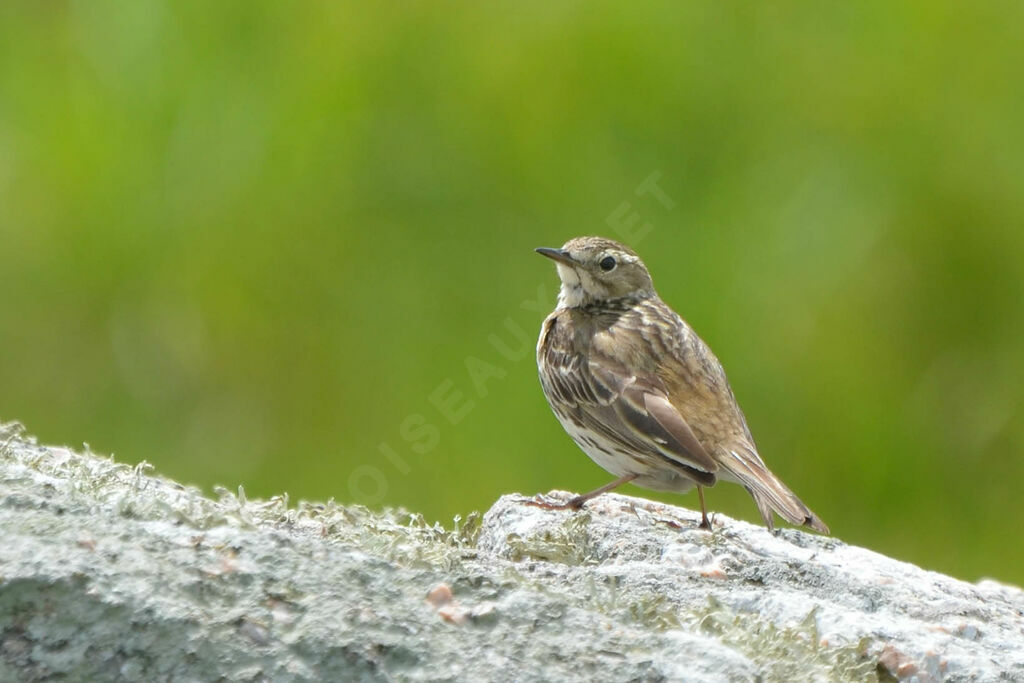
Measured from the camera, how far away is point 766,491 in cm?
514

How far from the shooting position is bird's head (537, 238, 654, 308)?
6.42 meters

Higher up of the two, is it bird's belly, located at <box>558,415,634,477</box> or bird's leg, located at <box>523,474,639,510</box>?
bird's belly, located at <box>558,415,634,477</box>

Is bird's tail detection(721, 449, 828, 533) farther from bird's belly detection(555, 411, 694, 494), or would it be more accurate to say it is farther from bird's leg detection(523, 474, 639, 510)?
bird's leg detection(523, 474, 639, 510)

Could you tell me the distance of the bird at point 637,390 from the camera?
17.0ft

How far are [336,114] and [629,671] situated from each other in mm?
5524

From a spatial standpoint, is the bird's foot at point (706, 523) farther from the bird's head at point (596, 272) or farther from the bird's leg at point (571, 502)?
the bird's head at point (596, 272)

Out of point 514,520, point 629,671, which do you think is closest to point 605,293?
point 514,520

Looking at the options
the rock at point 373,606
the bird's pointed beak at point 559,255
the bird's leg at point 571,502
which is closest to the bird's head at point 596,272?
the bird's pointed beak at point 559,255

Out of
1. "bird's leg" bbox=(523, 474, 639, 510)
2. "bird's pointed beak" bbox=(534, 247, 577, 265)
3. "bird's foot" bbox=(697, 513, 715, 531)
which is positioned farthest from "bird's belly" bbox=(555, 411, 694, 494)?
"bird's pointed beak" bbox=(534, 247, 577, 265)

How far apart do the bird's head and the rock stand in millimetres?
2863

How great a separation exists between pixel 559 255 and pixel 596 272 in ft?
0.78

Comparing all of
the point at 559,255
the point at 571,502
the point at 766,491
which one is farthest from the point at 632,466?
the point at 559,255

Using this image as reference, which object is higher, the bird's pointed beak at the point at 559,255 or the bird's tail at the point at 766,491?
the bird's pointed beak at the point at 559,255

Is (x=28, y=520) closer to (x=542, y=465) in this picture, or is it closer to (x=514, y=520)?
(x=514, y=520)
